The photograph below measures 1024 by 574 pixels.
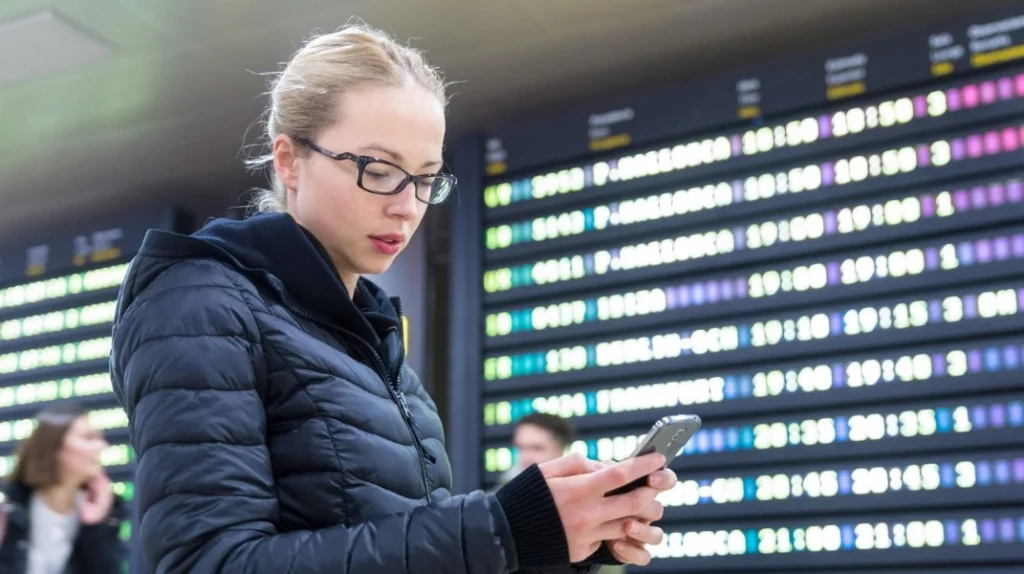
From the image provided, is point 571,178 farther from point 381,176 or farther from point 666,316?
point 381,176

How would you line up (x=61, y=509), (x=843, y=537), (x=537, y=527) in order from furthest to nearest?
1. (x=843, y=537)
2. (x=61, y=509)
3. (x=537, y=527)

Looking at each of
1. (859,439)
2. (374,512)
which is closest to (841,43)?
(859,439)

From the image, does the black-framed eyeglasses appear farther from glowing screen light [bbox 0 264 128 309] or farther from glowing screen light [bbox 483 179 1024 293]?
glowing screen light [bbox 0 264 128 309]

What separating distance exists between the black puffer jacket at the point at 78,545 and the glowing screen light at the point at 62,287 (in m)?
2.17

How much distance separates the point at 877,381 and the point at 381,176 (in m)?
2.95

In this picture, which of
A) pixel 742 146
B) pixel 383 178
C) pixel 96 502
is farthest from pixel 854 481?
pixel 383 178

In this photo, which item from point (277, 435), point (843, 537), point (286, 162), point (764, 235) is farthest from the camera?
point (764, 235)

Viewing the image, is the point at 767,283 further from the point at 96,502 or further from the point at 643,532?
the point at 643,532

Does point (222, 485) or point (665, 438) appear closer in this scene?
point (222, 485)

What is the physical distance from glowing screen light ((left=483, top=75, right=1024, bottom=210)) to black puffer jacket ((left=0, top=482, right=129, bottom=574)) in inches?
80.5

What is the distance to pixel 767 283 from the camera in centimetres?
414

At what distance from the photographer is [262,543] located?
109 centimetres

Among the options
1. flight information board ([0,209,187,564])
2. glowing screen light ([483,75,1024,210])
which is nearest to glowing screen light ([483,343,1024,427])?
glowing screen light ([483,75,1024,210])

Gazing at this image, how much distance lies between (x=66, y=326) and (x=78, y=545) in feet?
8.24
